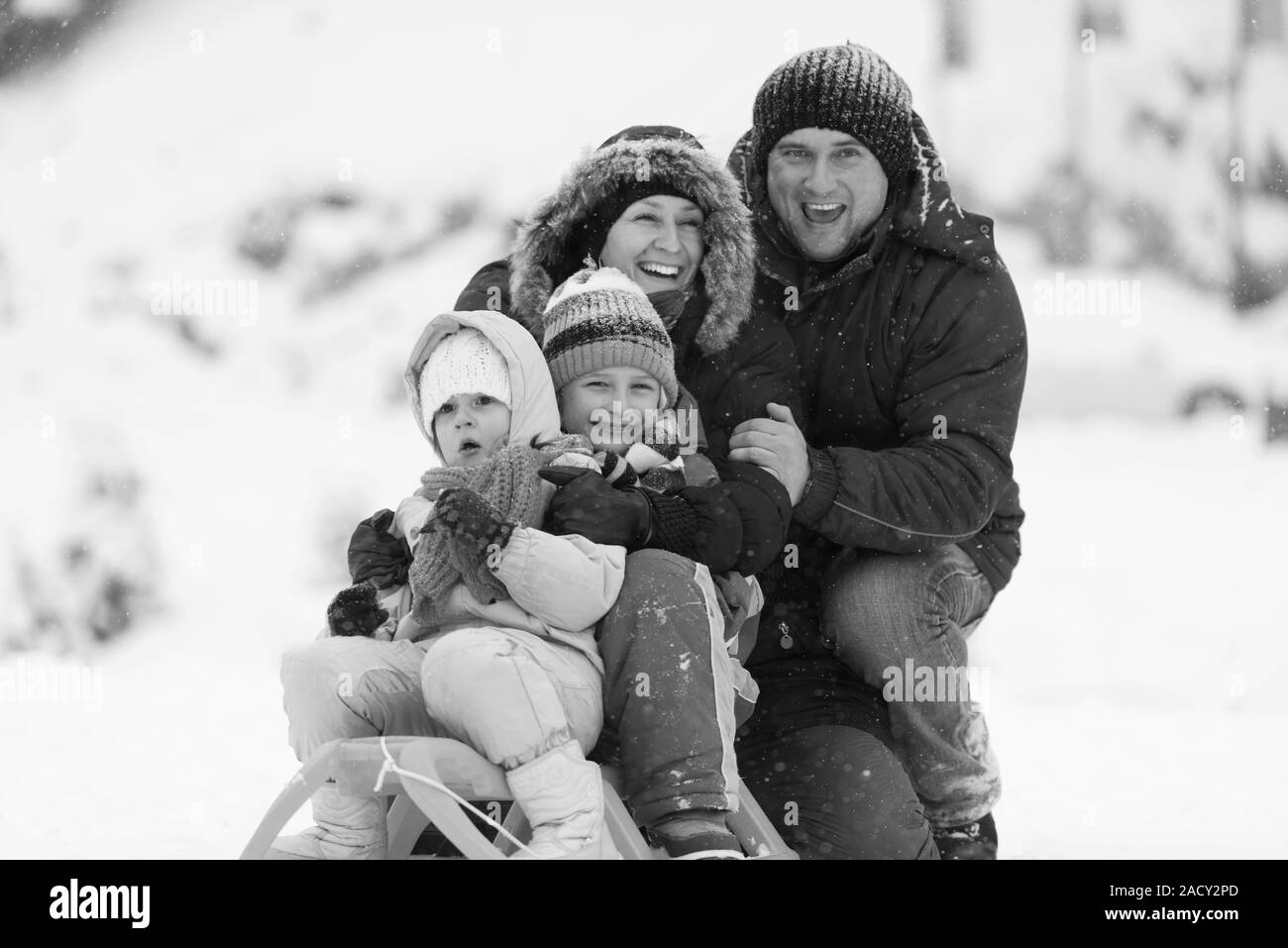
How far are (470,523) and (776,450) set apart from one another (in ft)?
2.27

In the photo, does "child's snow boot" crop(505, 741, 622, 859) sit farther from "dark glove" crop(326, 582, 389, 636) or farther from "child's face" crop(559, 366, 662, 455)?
"child's face" crop(559, 366, 662, 455)

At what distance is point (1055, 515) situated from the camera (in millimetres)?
8766

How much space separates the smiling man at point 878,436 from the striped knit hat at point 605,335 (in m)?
0.29

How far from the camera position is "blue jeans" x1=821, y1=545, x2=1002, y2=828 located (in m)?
3.02

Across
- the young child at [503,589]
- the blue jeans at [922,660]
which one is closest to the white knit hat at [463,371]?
the young child at [503,589]

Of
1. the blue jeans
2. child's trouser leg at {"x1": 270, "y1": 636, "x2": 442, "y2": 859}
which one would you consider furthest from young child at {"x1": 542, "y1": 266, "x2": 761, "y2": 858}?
the blue jeans

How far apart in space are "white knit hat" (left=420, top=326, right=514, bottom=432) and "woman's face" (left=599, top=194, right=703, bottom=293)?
20.0 inches

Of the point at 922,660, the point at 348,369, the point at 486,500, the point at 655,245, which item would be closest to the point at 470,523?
the point at 486,500

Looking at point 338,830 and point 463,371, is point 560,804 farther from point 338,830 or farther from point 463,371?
point 463,371

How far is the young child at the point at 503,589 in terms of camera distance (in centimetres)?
213

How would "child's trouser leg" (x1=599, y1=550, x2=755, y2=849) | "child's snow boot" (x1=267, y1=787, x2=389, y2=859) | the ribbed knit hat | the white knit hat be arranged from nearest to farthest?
"child's trouser leg" (x1=599, y1=550, x2=755, y2=849)
"child's snow boot" (x1=267, y1=787, x2=389, y2=859)
the white knit hat
the ribbed knit hat

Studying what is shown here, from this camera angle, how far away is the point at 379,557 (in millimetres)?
2512

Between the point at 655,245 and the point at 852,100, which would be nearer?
the point at 655,245
